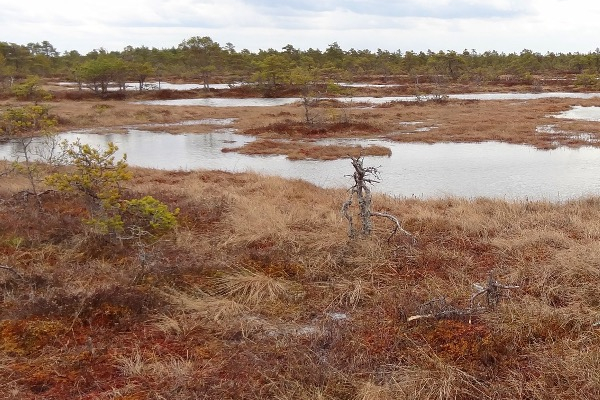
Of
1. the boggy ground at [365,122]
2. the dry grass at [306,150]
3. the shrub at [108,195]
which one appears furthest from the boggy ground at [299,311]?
the dry grass at [306,150]

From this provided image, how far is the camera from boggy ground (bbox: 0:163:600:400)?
4863mm

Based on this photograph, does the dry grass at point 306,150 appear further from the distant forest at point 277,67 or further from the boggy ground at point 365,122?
the distant forest at point 277,67

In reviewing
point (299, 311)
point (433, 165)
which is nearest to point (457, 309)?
point (299, 311)

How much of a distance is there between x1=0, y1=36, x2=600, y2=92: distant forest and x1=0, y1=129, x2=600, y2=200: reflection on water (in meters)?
35.1

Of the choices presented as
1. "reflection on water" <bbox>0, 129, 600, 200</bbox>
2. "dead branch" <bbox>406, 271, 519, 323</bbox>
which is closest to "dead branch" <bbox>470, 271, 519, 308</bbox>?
"dead branch" <bbox>406, 271, 519, 323</bbox>

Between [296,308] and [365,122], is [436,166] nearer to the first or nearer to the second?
[365,122]

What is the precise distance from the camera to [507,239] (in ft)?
29.7

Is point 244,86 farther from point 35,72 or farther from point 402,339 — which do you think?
point 402,339

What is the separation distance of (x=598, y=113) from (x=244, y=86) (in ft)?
136

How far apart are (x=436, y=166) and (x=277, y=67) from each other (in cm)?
4525

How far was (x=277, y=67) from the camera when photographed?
2467 inches

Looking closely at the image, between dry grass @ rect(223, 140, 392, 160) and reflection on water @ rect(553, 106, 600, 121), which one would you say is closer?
dry grass @ rect(223, 140, 392, 160)

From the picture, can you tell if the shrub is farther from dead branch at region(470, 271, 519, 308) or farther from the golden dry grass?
dead branch at region(470, 271, 519, 308)

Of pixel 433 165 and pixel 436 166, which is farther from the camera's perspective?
pixel 433 165
